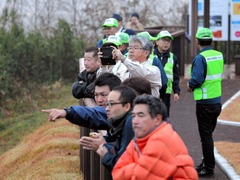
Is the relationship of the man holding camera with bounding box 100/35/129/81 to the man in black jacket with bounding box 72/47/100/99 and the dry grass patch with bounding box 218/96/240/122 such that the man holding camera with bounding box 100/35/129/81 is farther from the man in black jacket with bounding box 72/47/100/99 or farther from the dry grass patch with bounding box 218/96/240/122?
the dry grass patch with bounding box 218/96/240/122

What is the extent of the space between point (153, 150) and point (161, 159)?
82mm

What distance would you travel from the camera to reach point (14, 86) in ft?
70.6

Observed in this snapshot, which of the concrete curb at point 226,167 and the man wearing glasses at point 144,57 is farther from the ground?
the man wearing glasses at point 144,57

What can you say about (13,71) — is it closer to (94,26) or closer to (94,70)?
(94,26)

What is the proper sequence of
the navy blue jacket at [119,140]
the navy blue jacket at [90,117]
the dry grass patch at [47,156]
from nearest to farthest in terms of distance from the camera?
1. the navy blue jacket at [119,140]
2. the navy blue jacket at [90,117]
3. the dry grass patch at [47,156]

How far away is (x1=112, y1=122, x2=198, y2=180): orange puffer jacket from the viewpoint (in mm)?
4961

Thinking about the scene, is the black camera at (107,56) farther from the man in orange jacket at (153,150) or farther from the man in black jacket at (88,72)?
the man in orange jacket at (153,150)

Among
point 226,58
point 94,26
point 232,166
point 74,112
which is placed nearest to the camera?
point 74,112

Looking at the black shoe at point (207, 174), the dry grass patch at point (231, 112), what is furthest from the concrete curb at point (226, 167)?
the dry grass patch at point (231, 112)

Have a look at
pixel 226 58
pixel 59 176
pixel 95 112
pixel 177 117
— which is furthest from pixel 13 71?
pixel 95 112

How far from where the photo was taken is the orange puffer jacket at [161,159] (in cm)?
496

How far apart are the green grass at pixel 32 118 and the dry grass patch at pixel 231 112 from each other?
15.3ft

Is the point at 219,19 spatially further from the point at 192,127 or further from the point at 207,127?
the point at 207,127

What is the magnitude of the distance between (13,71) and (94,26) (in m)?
7.93
